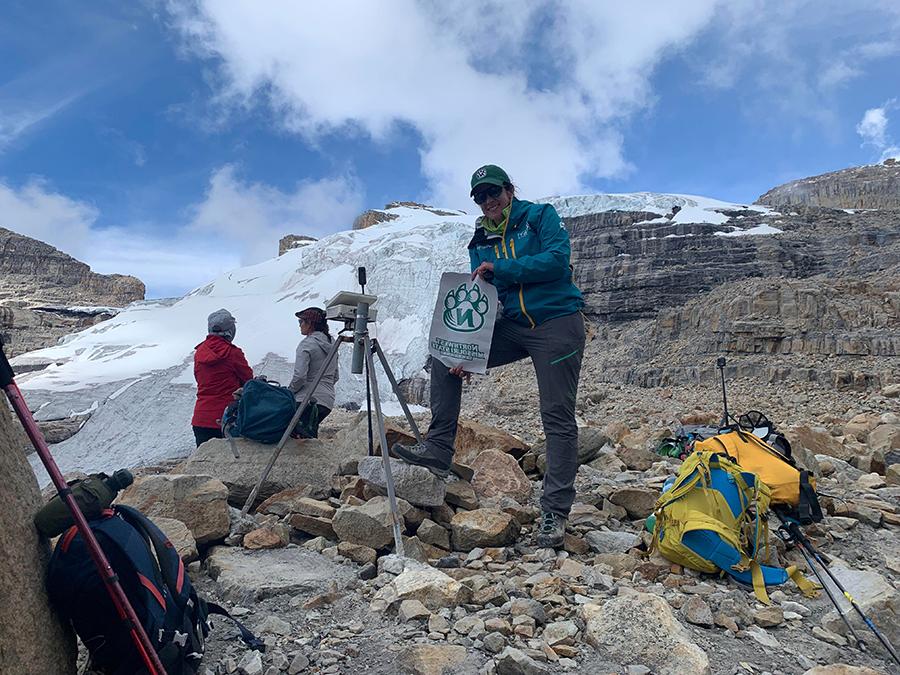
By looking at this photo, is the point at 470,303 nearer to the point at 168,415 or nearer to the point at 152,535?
the point at 152,535

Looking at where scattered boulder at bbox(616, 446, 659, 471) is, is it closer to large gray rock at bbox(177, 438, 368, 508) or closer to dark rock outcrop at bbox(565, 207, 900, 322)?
large gray rock at bbox(177, 438, 368, 508)

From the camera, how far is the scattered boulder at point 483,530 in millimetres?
3162

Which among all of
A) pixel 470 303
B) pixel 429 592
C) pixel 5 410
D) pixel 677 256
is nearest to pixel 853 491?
pixel 470 303

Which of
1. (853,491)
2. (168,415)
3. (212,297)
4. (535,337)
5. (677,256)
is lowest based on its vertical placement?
(168,415)

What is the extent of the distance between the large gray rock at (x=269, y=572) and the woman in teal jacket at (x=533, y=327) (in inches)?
35.1

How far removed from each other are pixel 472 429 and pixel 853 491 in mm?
3067

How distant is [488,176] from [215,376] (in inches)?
128

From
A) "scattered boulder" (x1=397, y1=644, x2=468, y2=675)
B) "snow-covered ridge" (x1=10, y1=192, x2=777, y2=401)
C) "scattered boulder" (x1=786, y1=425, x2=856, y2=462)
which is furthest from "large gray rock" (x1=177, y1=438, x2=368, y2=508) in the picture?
"snow-covered ridge" (x1=10, y1=192, x2=777, y2=401)

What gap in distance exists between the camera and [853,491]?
14.2 feet

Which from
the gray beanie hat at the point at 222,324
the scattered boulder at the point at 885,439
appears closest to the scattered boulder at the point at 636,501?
the scattered boulder at the point at 885,439

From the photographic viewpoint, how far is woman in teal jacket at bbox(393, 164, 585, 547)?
3.22m

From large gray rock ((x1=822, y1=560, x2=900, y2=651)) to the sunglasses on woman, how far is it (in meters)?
2.62

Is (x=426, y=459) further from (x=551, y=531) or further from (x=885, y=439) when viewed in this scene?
(x=885, y=439)

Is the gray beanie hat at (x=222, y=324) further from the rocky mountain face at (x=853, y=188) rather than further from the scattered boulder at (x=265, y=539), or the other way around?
the rocky mountain face at (x=853, y=188)
